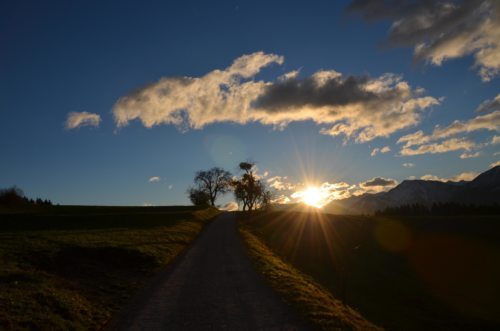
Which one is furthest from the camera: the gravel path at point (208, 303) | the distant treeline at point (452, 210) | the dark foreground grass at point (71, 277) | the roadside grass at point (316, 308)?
the distant treeline at point (452, 210)

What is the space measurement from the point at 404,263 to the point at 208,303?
4365cm

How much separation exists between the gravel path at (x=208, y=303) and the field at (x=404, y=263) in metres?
5.95

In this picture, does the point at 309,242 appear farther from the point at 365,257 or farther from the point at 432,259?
the point at 432,259

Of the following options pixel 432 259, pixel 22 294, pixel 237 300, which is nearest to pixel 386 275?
pixel 432 259

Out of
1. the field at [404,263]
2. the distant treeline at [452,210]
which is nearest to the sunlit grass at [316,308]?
the field at [404,263]

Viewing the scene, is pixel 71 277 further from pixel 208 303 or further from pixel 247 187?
pixel 247 187

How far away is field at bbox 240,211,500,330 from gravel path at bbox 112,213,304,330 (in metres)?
5.95

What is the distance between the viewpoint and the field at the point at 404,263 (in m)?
32.9

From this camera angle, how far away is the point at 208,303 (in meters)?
17.8

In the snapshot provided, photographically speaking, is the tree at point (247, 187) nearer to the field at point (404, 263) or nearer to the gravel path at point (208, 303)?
the field at point (404, 263)

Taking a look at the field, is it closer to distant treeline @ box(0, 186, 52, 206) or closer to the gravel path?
the gravel path

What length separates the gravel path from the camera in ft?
48.6

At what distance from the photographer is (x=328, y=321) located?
50.4ft

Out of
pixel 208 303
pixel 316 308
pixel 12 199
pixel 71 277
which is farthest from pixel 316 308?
pixel 12 199
